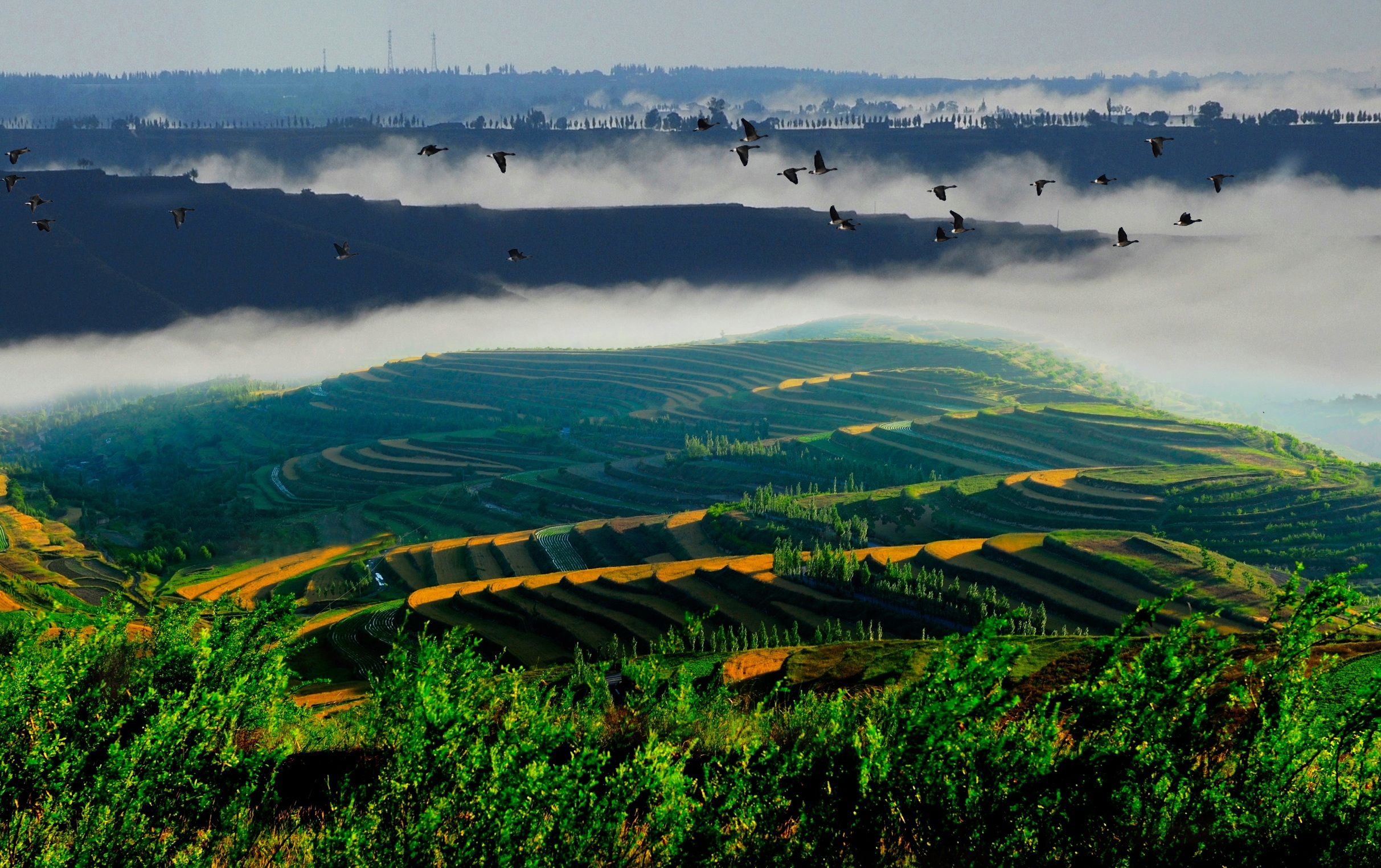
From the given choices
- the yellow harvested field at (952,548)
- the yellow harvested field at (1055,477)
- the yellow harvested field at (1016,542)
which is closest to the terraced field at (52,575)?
the yellow harvested field at (952,548)

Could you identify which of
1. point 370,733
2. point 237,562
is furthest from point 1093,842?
point 237,562

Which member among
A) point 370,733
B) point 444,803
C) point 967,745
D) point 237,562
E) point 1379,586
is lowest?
point 237,562

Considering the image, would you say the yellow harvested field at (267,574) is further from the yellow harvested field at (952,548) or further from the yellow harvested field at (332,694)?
the yellow harvested field at (952,548)

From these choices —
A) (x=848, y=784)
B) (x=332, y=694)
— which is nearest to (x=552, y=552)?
(x=332, y=694)

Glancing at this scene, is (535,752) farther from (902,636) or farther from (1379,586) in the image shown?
(1379,586)

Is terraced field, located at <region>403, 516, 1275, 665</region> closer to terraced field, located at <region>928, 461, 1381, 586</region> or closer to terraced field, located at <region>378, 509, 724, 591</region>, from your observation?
terraced field, located at <region>378, 509, 724, 591</region>

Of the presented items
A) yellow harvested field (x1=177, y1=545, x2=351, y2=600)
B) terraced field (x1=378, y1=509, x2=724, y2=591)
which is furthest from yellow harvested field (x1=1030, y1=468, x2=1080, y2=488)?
yellow harvested field (x1=177, y1=545, x2=351, y2=600)
